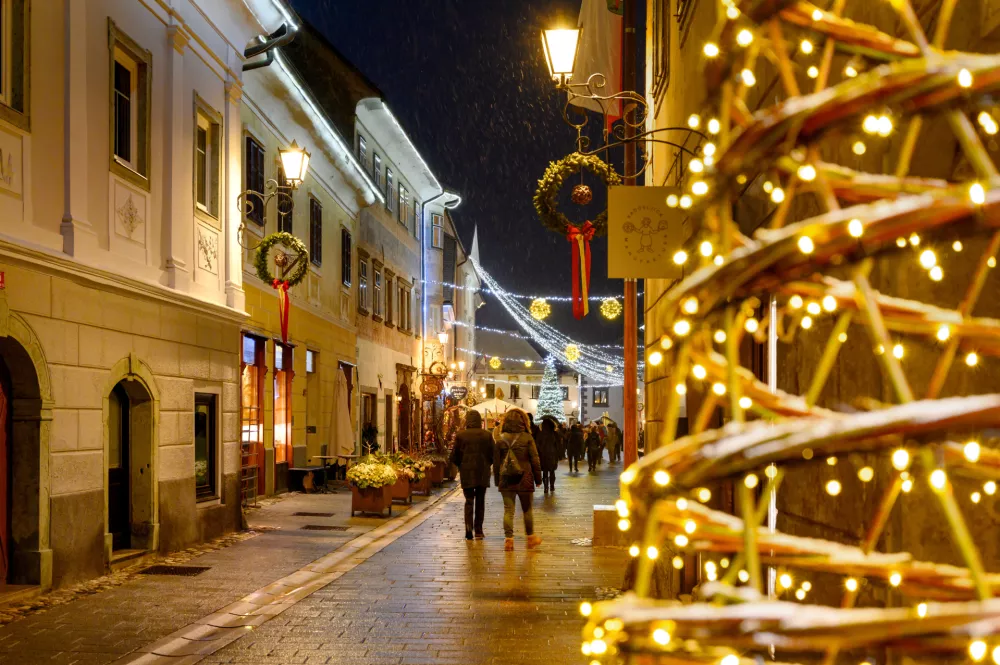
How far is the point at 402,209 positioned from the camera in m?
37.8

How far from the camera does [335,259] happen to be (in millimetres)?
26953

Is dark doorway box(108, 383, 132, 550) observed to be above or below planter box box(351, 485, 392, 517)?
above

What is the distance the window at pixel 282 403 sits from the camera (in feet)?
71.8

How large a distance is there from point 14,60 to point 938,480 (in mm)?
10516

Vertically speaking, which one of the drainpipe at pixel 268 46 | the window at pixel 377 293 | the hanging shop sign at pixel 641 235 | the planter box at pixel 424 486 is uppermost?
the drainpipe at pixel 268 46

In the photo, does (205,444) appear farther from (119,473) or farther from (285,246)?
(285,246)

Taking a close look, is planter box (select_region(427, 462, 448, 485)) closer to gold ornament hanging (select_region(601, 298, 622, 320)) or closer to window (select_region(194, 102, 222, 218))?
gold ornament hanging (select_region(601, 298, 622, 320))

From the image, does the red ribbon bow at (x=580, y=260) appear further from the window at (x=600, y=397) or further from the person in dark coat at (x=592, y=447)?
the window at (x=600, y=397)

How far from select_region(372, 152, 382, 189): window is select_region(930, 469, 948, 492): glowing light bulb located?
103ft

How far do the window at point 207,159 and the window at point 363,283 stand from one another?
1403cm

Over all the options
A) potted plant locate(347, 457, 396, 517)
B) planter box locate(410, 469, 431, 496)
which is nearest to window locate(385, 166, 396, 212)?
planter box locate(410, 469, 431, 496)

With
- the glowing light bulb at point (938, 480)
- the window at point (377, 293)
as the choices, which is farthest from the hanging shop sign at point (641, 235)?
the window at point (377, 293)

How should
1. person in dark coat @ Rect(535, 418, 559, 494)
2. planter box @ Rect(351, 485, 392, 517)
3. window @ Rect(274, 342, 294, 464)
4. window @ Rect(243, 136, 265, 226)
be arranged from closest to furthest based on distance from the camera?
planter box @ Rect(351, 485, 392, 517) < window @ Rect(243, 136, 265, 226) < window @ Rect(274, 342, 294, 464) < person in dark coat @ Rect(535, 418, 559, 494)

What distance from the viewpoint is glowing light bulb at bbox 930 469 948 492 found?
68.4 inches
